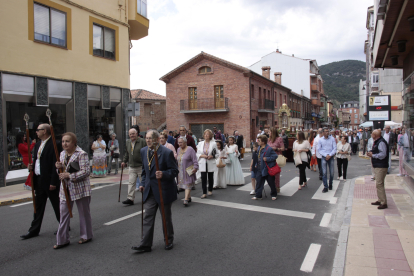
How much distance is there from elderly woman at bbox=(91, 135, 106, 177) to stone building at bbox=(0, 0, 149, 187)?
156cm

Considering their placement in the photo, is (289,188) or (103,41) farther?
(103,41)

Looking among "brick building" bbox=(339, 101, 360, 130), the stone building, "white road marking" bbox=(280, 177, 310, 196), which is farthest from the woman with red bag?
"brick building" bbox=(339, 101, 360, 130)

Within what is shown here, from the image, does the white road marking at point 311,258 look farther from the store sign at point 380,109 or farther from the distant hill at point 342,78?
the distant hill at point 342,78

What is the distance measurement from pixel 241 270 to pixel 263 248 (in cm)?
88

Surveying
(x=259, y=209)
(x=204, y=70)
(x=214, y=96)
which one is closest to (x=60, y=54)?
(x=259, y=209)

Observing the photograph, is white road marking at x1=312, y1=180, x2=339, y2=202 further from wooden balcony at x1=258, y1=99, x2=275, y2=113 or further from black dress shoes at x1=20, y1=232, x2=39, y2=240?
wooden balcony at x1=258, y1=99, x2=275, y2=113

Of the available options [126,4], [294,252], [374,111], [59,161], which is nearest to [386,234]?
Answer: [294,252]

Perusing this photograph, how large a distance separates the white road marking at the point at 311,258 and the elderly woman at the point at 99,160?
32.0ft

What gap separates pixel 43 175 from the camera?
533cm

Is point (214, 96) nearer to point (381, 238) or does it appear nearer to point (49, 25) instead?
point (49, 25)

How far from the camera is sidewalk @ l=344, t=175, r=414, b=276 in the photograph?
13.4 feet

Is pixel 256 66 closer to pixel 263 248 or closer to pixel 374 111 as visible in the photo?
pixel 374 111

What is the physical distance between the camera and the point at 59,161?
489 cm

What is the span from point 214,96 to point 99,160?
20.6m
